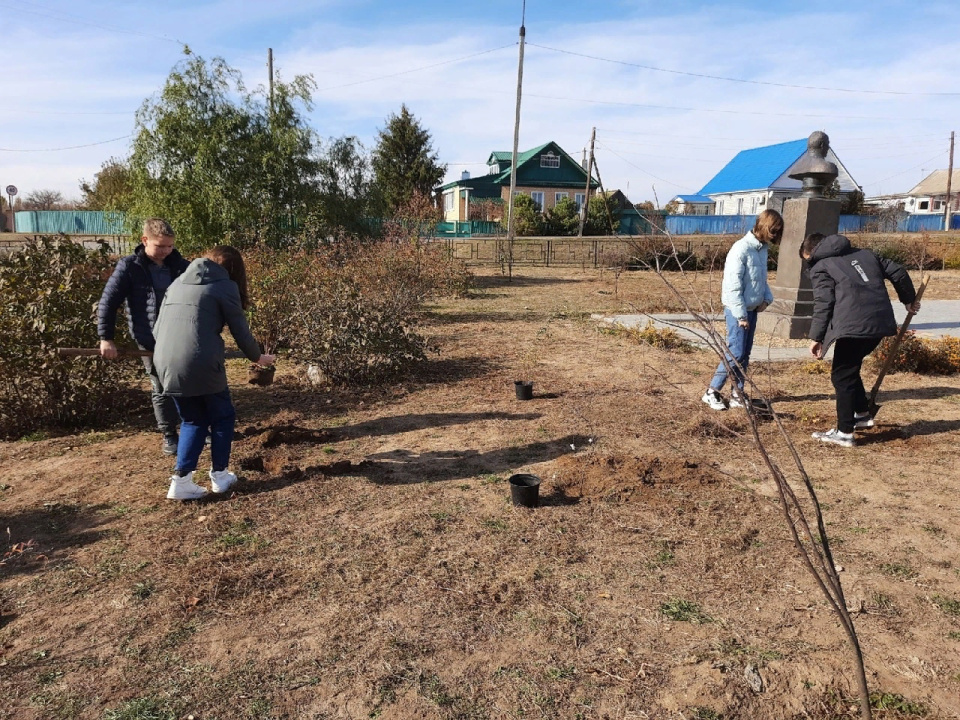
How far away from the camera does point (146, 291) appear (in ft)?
16.0

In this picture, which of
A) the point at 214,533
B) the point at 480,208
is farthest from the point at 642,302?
the point at 480,208

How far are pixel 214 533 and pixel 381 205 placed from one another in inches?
585

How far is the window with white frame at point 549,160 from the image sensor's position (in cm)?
4862

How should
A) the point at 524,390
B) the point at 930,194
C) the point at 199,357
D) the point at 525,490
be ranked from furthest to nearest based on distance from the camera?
the point at 930,194 < the point at 524,390 < the point at 525,490 < the point at 199,357

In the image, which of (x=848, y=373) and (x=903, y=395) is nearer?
(x=848, y=373)

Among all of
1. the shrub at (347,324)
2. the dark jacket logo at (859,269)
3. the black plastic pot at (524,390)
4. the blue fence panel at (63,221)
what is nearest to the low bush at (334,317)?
the shrub at (347,324)

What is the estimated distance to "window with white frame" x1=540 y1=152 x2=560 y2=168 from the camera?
48625mm

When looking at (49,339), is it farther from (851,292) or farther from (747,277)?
(851,292)

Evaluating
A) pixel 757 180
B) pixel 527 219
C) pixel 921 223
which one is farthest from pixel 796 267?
pixel 921 223

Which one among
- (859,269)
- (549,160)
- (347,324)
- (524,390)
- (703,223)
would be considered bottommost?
(524,390)

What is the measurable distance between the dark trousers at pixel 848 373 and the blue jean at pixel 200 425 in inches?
173

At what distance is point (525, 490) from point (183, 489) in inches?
85.4

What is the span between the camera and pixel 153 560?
11.7 ft

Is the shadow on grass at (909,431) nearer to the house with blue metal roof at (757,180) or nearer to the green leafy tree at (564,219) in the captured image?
the green leafy tree at (564,219)
